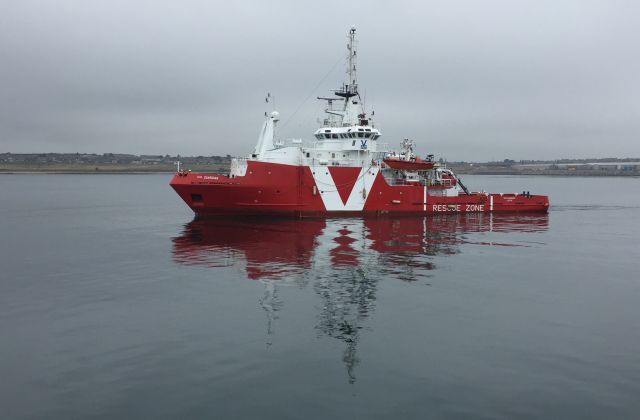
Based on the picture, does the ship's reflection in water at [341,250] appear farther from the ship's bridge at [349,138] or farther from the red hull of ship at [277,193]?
the ship's bridge at [349,138]

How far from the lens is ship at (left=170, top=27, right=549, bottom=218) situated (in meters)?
31.4

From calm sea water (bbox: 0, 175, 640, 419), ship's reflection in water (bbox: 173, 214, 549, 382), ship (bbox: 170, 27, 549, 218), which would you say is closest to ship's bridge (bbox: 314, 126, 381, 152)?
ship (bbox: 170, 27, 549, 218)

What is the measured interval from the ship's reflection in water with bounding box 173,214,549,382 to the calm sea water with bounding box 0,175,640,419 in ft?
0.41

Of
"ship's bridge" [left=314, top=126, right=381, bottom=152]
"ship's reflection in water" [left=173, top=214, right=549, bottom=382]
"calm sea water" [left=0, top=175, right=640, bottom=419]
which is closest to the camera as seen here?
"calm sea water" [left=0, top=175, right=640, bottom=419]

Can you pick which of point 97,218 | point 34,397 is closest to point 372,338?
point 34,397

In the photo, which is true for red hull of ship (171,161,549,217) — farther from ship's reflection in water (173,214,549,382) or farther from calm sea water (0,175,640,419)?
calm sea water (0,175,640,419)

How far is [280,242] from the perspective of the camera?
82.6 ft

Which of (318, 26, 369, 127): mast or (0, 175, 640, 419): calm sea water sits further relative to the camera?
(318, 26, 369, 127): mast

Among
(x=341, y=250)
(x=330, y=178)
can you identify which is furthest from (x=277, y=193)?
(x=341, y=250)

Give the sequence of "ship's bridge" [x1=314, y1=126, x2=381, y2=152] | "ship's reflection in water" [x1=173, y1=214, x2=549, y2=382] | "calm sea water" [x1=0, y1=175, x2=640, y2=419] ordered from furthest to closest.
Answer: "ship's bridge" [x1=314, y1=126, x2=381, y2=152] < "ship's reflection in water" [x1=173, y1=214, x2=549, y2=382] < "calm sea water" [x1=0, y1=175, x2=640, y2=419]

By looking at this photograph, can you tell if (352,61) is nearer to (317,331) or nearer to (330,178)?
(330,178)

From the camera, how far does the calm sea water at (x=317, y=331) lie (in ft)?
28.4

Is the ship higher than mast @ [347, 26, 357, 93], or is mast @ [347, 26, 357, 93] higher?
mast @ [347, 26, 357, 93]

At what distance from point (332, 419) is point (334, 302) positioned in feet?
21.5
